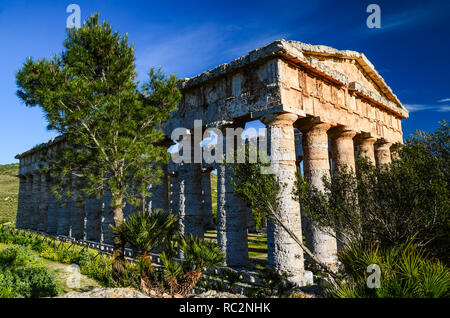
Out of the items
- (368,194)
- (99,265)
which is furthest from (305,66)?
(99,265)

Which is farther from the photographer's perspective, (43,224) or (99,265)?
(43,224)

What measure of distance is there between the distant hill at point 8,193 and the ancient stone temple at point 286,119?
36143 mm

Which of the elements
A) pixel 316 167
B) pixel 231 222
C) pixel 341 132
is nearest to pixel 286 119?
pixel 316 167

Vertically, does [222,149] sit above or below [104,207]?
above

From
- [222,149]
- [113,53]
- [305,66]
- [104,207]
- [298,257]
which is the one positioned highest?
[113,53]

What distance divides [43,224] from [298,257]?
2705 cm

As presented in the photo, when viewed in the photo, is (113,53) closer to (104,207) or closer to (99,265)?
(99,265)

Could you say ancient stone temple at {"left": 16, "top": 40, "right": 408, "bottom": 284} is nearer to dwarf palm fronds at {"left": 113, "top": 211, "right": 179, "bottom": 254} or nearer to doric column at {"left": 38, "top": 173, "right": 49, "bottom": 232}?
dwarf palm fronds at {"left": 113, "top": 211, "right": 179, "bottom": 254}

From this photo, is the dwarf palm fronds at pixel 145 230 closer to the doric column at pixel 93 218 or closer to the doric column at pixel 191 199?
the doric column at pixel 191 199

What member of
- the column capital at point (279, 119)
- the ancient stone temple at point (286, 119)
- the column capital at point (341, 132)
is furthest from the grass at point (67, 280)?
the column capital at point (341, 132)

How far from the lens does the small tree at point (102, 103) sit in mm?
11297

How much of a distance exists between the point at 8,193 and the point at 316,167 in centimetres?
6613

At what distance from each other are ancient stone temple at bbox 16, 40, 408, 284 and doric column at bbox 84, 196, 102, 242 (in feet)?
22.8

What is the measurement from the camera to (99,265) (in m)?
13.5
